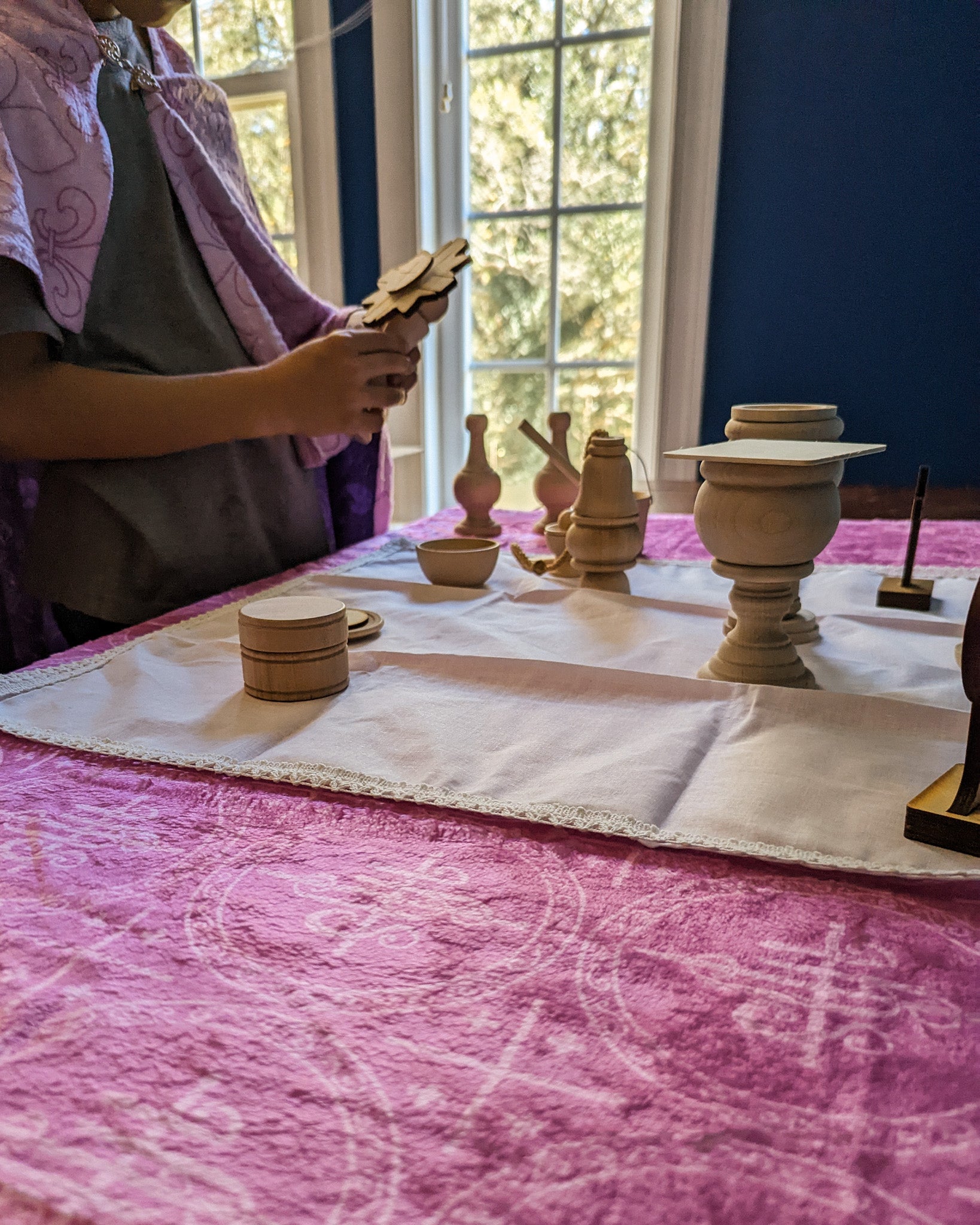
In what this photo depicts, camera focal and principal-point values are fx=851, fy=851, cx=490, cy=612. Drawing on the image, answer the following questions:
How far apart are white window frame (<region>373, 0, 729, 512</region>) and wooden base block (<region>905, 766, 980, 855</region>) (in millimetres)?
1863

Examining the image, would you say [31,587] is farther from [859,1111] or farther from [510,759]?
[859,1111]

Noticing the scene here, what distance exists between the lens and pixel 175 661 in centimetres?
71

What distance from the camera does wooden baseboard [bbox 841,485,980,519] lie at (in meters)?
1.95

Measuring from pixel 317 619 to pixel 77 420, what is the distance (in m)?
0.42

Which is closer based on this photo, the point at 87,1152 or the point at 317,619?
the point at 87,1152

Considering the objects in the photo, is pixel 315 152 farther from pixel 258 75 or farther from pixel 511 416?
pixel 511 416

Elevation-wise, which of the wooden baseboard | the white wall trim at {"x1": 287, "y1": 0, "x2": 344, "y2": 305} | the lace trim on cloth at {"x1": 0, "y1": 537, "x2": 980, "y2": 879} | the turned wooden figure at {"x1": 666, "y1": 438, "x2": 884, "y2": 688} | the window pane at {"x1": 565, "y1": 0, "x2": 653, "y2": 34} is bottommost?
the wooden baseboard

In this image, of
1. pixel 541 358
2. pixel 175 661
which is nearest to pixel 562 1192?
pixel 175 661

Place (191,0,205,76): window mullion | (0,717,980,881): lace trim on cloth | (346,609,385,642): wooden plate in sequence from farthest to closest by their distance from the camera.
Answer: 1. (191,0,205,76): window mullion
2. (346,609,385,642): wooden plate
3. (0,717,980,881): lace trim on cloth

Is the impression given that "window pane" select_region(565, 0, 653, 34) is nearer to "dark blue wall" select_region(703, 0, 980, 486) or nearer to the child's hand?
"dark blue wall" select_region(703, 0, 980, 486)

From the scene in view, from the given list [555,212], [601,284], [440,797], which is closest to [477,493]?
[440,797]

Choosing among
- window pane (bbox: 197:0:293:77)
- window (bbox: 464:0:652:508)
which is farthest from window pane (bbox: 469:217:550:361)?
window pane (bbox: 197:0:293:77)

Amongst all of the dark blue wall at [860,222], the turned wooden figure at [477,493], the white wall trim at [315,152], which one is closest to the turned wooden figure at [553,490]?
the turned wooden figure at [477,493]

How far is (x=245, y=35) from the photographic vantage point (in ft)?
7.94
